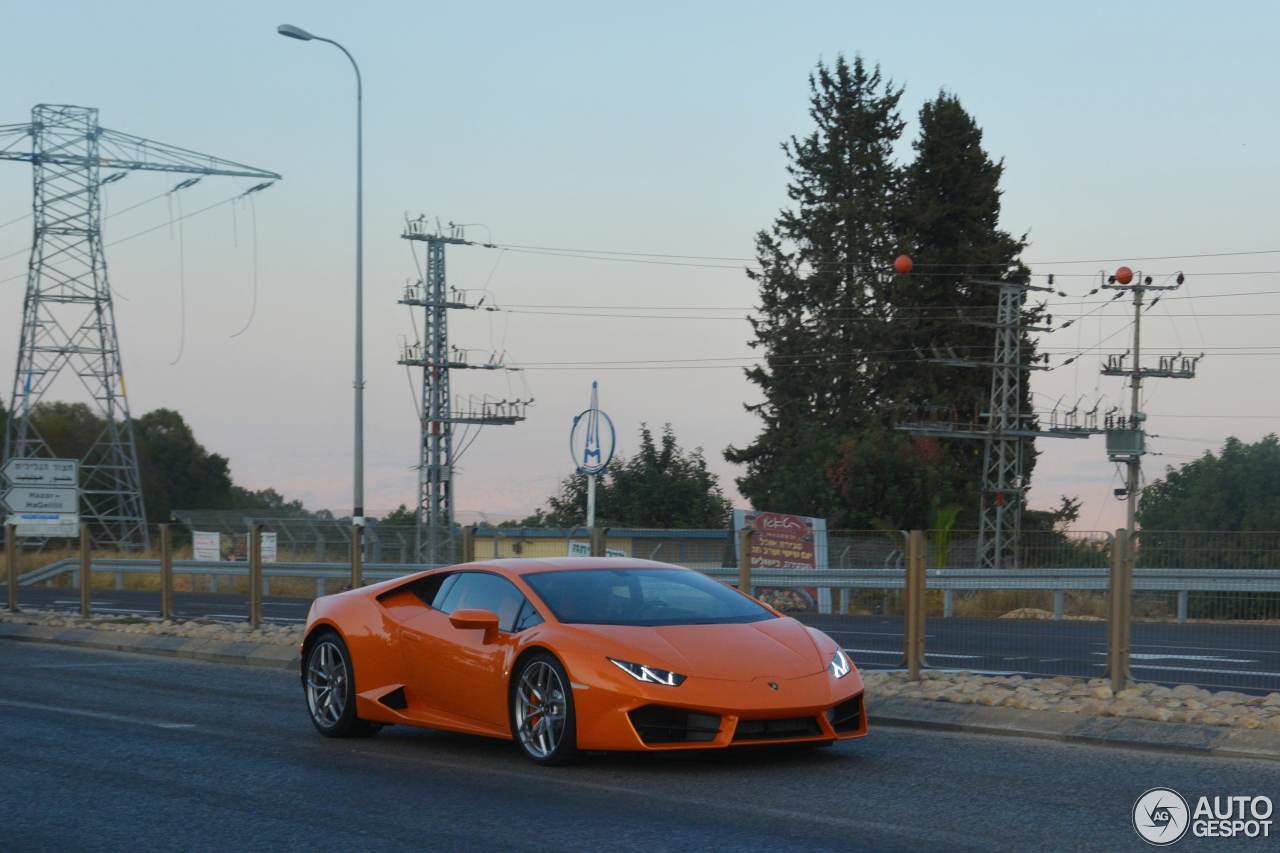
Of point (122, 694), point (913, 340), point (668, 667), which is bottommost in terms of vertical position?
point (122, 694)

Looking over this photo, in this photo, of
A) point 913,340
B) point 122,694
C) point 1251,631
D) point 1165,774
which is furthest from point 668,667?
point 913,340

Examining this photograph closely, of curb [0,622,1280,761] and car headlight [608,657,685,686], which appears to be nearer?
car headlight [608,657,685,686]

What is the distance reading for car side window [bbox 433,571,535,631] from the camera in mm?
10242

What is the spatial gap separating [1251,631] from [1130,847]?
10817 millimetres

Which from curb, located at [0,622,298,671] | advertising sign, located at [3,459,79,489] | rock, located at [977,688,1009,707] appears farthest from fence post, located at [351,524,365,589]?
advertising sign, located at [3,459,79,489]

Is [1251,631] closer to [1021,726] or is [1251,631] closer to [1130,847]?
[1021,726]

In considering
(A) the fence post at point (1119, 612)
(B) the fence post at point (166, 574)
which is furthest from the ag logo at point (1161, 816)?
(B) the fence post at point (166, 574)

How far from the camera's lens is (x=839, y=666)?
9844mm

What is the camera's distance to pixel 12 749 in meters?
10.7

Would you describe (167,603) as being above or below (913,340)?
below

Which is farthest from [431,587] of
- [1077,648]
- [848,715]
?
[1077,648]

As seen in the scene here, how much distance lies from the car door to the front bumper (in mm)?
863

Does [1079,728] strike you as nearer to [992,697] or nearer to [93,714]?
[992,697]

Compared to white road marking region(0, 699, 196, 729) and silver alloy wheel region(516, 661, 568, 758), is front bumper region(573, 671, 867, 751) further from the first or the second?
white road marking region(0, 699, 196, 729)
